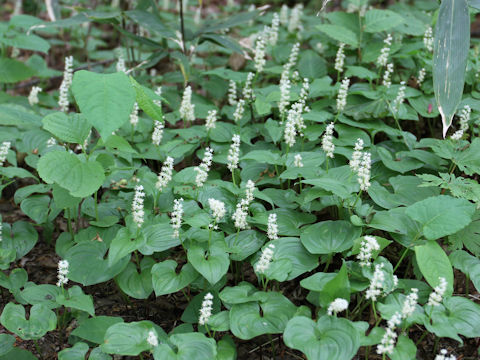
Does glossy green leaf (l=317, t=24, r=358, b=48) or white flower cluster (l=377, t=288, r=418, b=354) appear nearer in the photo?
white flower cluster (l=377, t=288, r=418, b=354)

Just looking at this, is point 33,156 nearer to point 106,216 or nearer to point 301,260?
point 106,216

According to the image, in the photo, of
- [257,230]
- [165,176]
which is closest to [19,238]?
[165,176]

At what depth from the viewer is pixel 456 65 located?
2541mm

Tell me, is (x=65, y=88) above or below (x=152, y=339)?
above

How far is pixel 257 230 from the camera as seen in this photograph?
3043 millimetres

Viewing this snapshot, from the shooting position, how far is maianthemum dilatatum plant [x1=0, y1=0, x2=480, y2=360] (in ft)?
7.39

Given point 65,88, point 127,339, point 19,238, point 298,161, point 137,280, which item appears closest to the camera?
A: point 127,339

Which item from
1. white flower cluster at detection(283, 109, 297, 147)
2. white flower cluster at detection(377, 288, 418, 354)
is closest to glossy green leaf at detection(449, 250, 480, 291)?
white flower cluster at detection(377, 288, 418, 354)

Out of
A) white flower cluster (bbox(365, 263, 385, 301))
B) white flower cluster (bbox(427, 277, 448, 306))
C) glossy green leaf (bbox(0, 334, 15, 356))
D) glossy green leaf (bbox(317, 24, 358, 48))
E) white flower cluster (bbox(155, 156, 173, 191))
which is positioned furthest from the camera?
glossy green leaf (bbox(317, 24, 358, 48))

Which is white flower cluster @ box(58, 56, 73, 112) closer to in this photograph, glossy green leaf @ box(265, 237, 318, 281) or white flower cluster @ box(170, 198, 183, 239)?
white flower cluster @ box(170, 198, 183, 239)

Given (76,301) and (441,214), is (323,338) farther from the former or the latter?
(76,301)

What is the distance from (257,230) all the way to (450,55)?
154 centimetres

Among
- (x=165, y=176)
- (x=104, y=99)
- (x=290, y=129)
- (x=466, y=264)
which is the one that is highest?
(x=104, y=99)

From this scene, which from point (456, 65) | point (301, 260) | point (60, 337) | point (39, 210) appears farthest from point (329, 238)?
point (39, 210)
